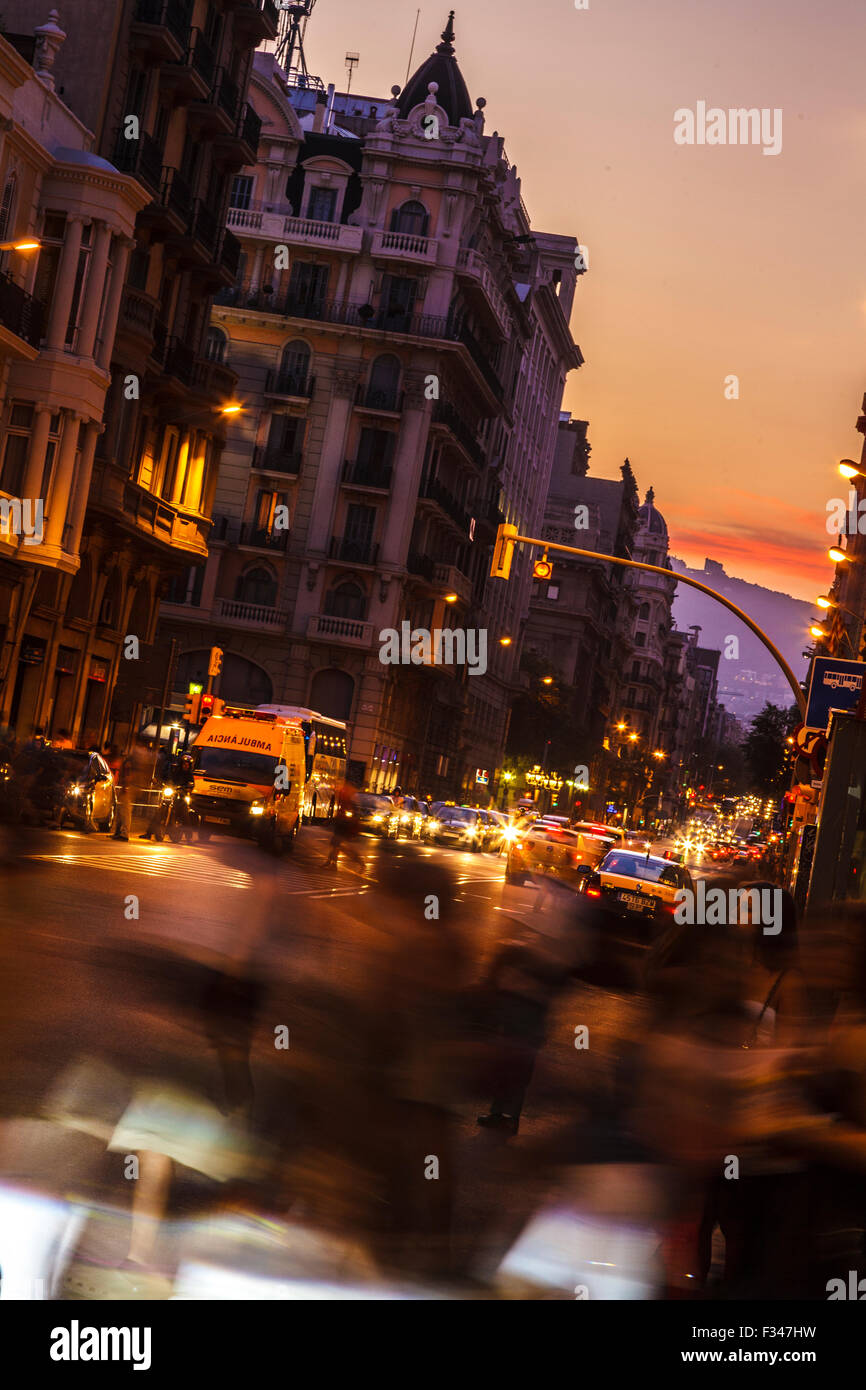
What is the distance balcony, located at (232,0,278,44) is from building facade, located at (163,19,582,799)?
72.7 ft

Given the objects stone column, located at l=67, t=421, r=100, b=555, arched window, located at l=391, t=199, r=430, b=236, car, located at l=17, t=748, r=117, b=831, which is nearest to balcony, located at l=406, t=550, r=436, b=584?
arched window, located at l=391, t=199, r=430, b=236

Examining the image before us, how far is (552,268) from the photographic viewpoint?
11712 centimetres

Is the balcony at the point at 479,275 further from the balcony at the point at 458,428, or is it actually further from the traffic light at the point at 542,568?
the traffic light at the point at 542,568

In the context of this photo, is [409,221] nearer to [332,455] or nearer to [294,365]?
[294,365]

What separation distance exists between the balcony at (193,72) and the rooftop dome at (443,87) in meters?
32.2

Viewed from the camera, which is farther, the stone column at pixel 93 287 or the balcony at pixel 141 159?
the balcony at pixel 141 159

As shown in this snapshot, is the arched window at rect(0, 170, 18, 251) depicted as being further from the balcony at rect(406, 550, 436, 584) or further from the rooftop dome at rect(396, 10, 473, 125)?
the rooftop dome at rect(396, 10, 473, 125)

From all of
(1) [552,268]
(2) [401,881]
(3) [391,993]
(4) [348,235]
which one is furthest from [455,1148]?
(1) [552,268]

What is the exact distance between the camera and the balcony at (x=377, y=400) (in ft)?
228

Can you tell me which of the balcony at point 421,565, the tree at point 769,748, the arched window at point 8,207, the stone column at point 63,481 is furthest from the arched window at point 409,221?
the arched window at point 8,207
